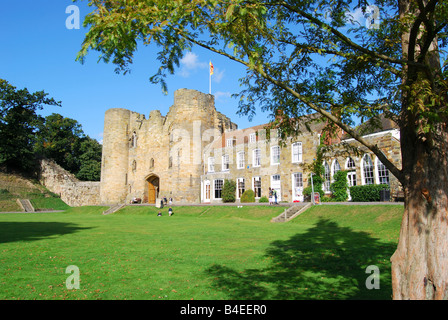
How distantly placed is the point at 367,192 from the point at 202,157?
20.0 meters

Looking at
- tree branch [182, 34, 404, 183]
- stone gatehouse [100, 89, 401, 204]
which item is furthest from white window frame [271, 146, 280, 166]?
tree branch [182, 34, 404, 183]

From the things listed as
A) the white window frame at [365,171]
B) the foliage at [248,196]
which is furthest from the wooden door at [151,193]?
the white window frame at [365,171]

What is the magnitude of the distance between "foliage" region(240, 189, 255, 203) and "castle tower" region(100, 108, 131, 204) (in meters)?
20.4

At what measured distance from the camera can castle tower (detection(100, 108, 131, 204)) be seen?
141 ft

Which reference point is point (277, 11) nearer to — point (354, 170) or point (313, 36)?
point (313, 36)

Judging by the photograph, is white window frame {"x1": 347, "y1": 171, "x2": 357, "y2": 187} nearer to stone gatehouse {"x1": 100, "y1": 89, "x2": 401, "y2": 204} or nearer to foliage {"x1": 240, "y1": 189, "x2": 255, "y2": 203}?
stone gatehouse {"x1": 100, "y1": 89, "x2": 401, "y2": 204}

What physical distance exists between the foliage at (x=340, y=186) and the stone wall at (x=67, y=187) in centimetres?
3599

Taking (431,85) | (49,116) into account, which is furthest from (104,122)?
(431,85)

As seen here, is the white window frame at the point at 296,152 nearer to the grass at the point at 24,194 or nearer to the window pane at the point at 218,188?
the window pane at the point at 218,188

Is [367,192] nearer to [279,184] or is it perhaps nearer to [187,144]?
[279,184]

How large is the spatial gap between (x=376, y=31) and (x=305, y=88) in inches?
57.8

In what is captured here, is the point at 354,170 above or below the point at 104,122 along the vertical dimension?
below

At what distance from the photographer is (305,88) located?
578cm

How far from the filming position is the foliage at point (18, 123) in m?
41.1
